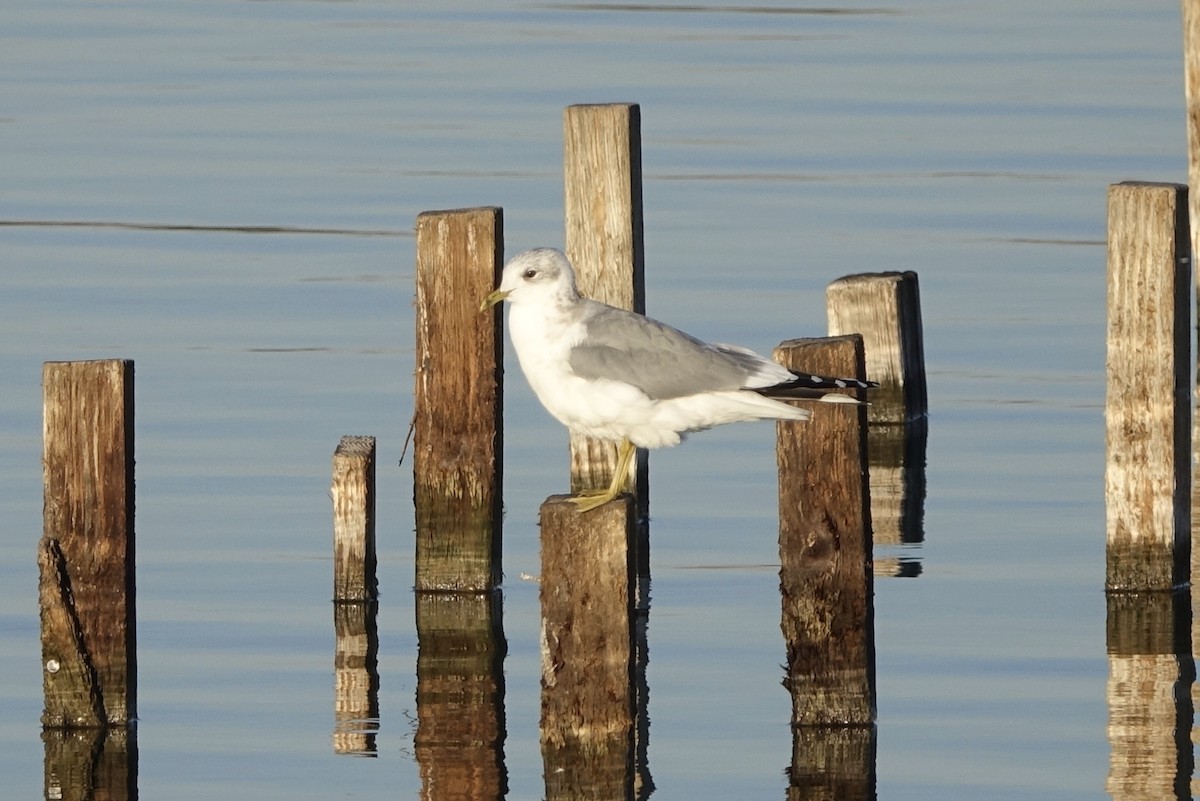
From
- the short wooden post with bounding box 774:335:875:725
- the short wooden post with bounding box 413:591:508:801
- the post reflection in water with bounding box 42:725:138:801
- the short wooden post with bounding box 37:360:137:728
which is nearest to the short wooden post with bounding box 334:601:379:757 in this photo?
the short wooden post with bounding box 413:591:508:801

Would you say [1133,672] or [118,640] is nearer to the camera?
[118,640]

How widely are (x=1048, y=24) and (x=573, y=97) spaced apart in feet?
26.7

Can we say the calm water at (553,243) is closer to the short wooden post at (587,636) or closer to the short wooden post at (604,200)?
the short wooden post at (587,636)

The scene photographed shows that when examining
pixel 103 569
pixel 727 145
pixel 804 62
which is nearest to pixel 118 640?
pixel 103 569

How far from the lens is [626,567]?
8.72m

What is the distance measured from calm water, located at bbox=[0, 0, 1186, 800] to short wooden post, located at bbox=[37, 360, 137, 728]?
0.38 meters

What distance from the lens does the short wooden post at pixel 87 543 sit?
9398mm

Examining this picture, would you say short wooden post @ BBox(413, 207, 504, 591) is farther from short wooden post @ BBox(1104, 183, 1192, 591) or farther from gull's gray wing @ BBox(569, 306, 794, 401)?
short wooden post @ BBox(1104, 183, 1192, 591)

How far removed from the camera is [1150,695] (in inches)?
432

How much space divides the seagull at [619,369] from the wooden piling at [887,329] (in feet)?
17.0

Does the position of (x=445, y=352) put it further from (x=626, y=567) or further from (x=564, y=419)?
(x=626, y=567)

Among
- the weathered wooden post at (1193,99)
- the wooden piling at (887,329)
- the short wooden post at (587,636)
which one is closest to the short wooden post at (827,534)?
the short wooden post at (587,636)

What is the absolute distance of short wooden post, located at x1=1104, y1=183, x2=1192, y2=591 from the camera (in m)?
11.0

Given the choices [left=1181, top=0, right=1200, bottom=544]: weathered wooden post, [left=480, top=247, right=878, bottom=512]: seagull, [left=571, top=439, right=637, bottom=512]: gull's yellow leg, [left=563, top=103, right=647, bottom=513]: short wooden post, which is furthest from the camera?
[left=1181, top=0, right=1200, bottom=544]: weathered wooden post
